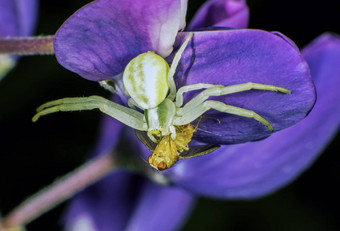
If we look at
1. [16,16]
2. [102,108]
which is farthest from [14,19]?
[102,108]

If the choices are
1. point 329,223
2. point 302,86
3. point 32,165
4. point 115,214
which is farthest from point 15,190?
point 302,86

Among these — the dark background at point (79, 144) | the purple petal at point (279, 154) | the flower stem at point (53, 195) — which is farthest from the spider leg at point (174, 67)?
the dark background at point (79, 144)

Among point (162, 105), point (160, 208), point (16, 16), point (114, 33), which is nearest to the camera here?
point (114, 33)

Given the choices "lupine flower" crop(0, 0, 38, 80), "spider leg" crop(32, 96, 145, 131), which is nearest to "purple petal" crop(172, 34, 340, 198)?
"spider leg" crop(32, 96, 145, 131)

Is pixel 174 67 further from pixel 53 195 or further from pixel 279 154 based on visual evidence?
pixel 53 195

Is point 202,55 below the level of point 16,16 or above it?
above

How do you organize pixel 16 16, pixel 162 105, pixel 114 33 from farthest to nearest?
pixel 16 16
pixel 162 105
pixel 114 33
